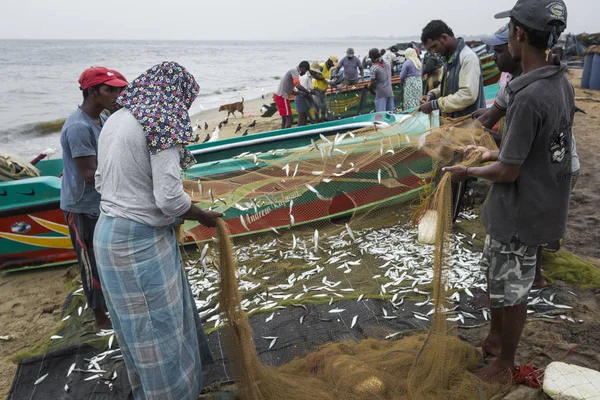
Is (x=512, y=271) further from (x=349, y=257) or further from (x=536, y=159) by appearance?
(x=349, y=257)

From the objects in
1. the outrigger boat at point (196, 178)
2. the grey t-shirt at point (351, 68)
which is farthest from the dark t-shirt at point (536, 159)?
the grey t-shirt at point (351, 68)

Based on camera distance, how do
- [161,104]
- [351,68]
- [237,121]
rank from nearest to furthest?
[161,104] < [351,68] < [237,121]

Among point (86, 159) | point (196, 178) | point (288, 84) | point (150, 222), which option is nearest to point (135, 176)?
point (150, 222)

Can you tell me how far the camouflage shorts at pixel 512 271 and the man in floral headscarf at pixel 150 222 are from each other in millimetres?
1940

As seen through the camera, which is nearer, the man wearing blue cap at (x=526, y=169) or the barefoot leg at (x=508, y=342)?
the man wearing blue cap at (x=526, y=169)

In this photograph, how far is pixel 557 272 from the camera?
14.8 feet

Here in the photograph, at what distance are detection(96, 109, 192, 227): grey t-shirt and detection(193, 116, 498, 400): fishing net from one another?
0.60m

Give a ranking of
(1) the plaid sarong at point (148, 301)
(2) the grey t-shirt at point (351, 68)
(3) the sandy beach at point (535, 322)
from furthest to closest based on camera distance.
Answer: (2) the grey t-shirt at point (351, 68)
(3) the sandy beach at point (535, 322)
(1) the plaid sarong at point (148, 301)

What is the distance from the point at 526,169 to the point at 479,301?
6.51 feet

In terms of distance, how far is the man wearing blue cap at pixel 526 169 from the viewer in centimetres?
249

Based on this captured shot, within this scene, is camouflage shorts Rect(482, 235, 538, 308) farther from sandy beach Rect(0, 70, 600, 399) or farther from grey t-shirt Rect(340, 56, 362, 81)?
grey t-shirt Rect(340, 56, 362, 81)

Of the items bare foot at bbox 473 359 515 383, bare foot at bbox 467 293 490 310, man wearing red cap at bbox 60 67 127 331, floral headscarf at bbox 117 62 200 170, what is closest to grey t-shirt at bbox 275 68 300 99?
man wearing red cap at bbox 60 67 127 331

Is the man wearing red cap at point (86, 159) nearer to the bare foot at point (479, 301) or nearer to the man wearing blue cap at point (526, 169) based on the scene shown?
the man wearing blue cap at point (526, 169)

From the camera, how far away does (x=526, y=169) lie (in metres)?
2.69
